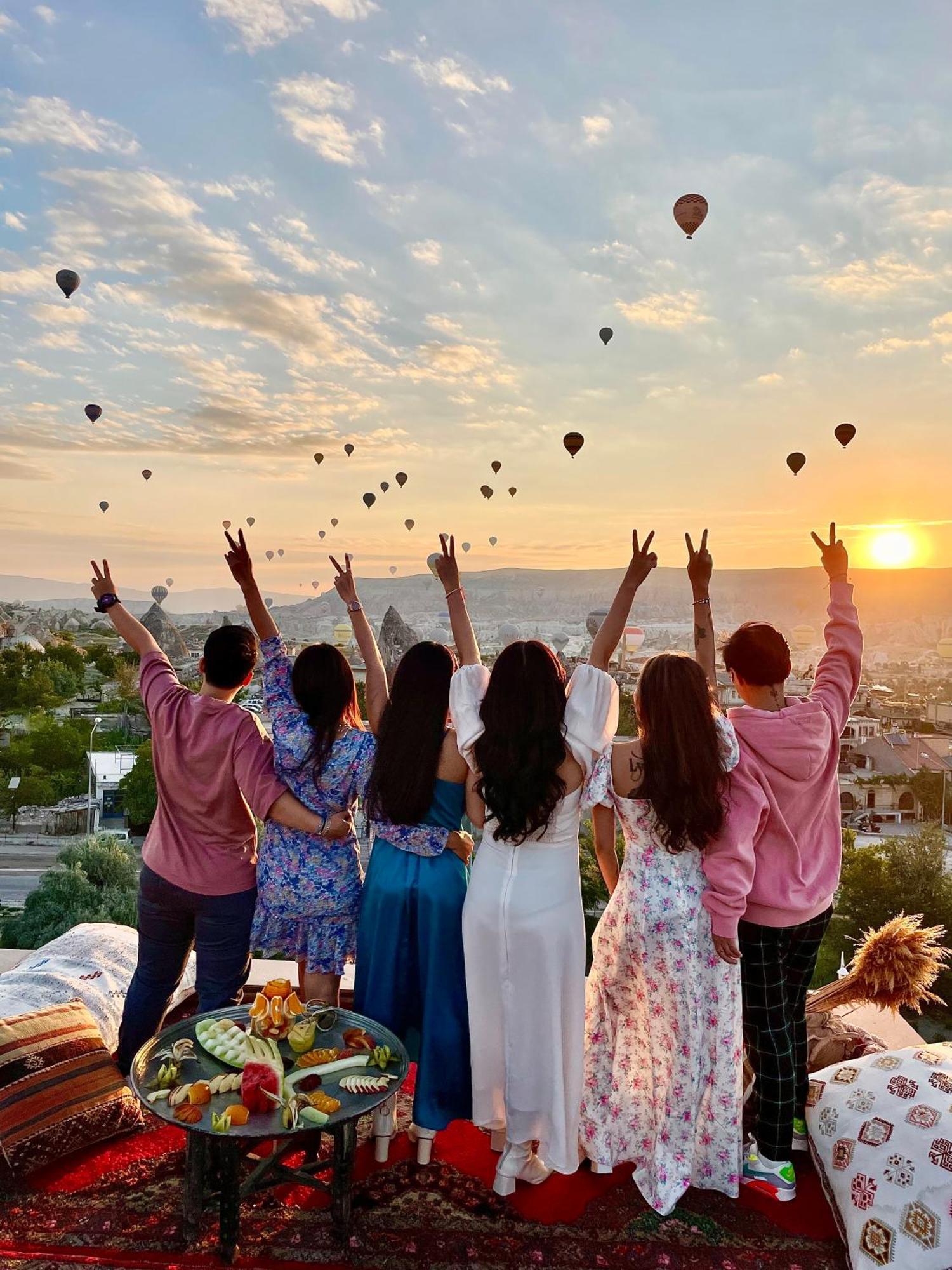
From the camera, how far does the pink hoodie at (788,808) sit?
2.79 meters

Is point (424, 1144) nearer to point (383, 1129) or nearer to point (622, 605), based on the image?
point (383, 1129)

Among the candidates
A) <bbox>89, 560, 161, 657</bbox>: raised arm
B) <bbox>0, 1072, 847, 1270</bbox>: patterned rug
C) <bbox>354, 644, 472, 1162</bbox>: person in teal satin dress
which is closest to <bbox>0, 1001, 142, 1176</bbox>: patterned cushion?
<bbox>0, 1072, 847, 1270</bbox>: patterned rug

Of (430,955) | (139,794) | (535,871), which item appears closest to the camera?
(535,871)

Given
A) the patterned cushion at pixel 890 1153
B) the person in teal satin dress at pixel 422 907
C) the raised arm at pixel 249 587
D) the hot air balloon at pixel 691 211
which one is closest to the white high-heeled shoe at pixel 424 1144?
the person in teal satin dress at pixel 422 907

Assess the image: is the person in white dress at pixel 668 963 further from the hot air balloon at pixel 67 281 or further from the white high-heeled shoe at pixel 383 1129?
the hot air balloon at pixel 67 281

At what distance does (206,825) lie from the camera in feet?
10.2

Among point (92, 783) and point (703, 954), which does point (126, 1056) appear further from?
point (92, 783)

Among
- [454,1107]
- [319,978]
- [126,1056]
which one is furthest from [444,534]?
[126,1056]

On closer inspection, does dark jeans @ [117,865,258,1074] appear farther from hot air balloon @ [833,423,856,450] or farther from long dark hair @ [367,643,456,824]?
hot air balloon @ [833,423,856,450]

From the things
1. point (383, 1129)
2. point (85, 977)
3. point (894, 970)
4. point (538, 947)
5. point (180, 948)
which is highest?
point (538, 947)

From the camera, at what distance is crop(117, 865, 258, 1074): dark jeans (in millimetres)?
3146

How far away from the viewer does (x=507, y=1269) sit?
2.50 metres

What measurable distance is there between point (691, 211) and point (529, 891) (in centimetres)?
893

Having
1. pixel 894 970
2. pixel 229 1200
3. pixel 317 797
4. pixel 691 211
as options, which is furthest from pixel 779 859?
pixel 691 211
